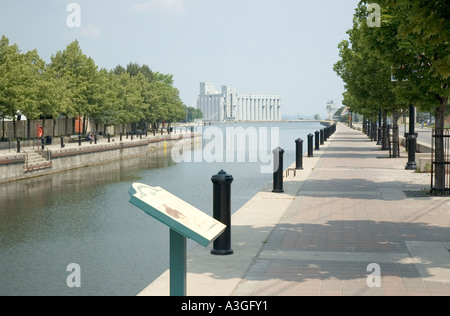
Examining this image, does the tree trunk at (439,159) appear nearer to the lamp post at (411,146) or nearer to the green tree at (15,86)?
the lamp post at (411,146)

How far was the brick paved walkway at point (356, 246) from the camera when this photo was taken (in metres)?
8.02

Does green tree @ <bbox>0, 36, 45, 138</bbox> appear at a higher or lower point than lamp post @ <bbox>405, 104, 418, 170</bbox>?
higher

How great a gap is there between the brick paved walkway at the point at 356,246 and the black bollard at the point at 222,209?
2.12 feet

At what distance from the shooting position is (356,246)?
10594mm

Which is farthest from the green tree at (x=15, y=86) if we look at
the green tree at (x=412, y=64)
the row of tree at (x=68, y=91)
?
the green tree at (x=412, y=64)

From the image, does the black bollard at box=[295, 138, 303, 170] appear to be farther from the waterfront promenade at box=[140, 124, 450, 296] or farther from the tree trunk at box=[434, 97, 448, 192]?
the tree trunk at box=[434, 97, 448, 192]

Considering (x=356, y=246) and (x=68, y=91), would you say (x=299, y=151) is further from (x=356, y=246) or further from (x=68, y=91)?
(x=68, y=91)

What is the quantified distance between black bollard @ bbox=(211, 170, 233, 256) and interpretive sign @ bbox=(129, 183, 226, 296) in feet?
13.0

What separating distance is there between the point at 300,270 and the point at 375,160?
2406cm

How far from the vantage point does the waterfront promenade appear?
26.3 feet

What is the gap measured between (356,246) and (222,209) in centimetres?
250

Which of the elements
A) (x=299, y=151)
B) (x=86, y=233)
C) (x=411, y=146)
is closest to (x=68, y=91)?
(x=299, y=151)

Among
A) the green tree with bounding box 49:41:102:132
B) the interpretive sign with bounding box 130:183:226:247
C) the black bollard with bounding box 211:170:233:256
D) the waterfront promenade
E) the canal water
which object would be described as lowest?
the canal water

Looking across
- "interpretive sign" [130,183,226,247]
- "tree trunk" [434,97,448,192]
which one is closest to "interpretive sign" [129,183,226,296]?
"interpretive sign" [130,183,226,247]
